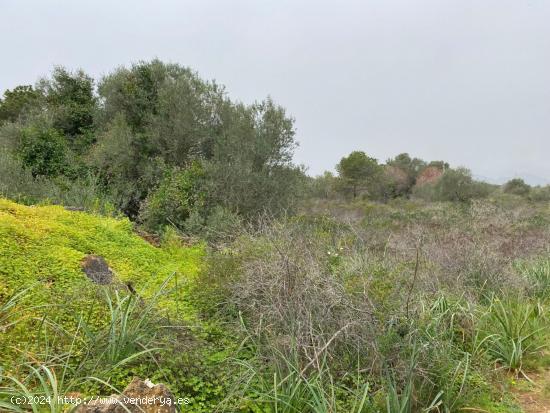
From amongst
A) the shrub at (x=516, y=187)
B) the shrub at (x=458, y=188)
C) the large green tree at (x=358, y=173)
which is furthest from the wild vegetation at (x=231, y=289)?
the shrub at (x=516, y=187)

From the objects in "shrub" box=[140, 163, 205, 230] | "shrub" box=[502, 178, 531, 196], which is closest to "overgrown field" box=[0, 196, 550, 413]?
"shrub" box=[140, 163, 205, 230]

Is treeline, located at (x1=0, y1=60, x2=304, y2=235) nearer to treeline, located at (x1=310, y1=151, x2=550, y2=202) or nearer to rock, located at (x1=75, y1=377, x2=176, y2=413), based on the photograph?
rock, located at (x1=75, y1=377, x2=176, y2=413)

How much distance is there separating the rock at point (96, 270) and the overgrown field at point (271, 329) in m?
0.14

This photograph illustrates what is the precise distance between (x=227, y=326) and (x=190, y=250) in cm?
398

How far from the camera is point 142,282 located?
5.75 meters

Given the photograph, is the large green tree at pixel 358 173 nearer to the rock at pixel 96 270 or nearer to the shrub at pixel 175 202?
the shrub at pixel 175 202

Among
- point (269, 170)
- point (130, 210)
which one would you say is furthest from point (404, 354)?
point (130, 210)

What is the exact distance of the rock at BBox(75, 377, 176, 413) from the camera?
2.23 m

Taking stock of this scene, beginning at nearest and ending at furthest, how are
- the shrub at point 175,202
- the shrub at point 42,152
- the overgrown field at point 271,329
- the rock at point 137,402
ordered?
the rock at point 137,402 → the overgrown field at point 271,329 → the shrub at point 175,202 → the shrub at point 42,152

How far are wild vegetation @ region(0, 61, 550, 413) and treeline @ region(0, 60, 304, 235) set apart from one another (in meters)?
0.06

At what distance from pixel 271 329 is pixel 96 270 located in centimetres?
261

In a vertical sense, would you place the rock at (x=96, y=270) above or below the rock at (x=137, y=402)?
above

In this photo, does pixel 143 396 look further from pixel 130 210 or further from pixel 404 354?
pixel 130 210

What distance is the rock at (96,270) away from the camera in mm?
5008
